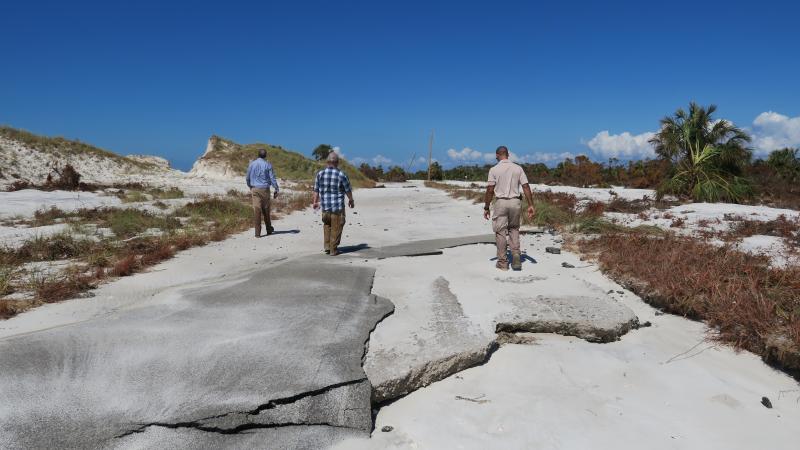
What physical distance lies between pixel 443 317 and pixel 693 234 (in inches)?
321

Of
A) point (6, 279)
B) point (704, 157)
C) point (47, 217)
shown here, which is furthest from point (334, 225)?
point (704, 157)

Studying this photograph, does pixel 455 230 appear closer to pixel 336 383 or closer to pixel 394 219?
pixel 394 219

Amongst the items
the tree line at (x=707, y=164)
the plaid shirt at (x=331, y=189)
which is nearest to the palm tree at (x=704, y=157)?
the tree line at (x=707, y=164)

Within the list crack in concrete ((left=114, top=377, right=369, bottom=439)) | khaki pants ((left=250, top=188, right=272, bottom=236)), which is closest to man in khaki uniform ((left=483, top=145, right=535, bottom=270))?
crack in concrete ((left=114, top=377, right=369, bottom=439))

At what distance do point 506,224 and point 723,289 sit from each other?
2.72m

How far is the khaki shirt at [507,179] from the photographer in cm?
661

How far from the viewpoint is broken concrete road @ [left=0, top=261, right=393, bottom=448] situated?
8.16ft

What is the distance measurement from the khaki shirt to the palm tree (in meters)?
13.5

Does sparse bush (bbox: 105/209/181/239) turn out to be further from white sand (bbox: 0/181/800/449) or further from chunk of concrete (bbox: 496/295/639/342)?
chunk of concrete (bbox: 496/295/639/342)

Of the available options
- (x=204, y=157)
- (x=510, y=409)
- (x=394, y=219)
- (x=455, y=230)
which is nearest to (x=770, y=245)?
(x=455, y=230)

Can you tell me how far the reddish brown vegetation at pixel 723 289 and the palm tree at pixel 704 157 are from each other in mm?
12023

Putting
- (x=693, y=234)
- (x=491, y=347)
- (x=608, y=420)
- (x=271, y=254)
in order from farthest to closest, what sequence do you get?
(x=693, y=234) → (x=271, y=254) → (x=491, y=347) → (x=608, y=420)

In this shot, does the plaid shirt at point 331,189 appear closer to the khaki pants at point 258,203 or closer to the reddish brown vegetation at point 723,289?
the khaki pants at point 258,203

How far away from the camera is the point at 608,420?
2.96 metres
